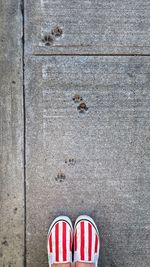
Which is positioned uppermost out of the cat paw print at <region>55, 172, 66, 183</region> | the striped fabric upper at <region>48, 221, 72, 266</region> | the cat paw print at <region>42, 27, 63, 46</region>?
the cat paw print at <region>42, 27, 63, 46</region>

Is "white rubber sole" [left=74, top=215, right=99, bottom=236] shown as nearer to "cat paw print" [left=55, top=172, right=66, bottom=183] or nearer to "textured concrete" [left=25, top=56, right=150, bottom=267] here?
"textured concrete" [left=25, top=56, right=150, bottom=267]

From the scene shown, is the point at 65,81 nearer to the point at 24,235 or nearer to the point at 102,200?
the point at 102,200

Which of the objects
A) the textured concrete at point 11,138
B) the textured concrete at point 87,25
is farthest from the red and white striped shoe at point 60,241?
the textured concrete at point 87,25

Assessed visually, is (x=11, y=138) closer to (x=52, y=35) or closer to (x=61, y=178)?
(x=61, y=178)

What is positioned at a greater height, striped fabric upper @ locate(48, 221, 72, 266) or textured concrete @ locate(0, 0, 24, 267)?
textured concrete @ locate(0, 0, 24, 267)

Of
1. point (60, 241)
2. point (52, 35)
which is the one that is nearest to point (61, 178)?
point (60, 241)

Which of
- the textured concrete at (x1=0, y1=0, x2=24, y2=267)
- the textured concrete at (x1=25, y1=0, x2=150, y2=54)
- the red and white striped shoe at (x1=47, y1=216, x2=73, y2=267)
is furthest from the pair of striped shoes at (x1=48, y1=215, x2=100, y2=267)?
the textured concrete at (x1=25, y1=0, x2=150, y2=54)
